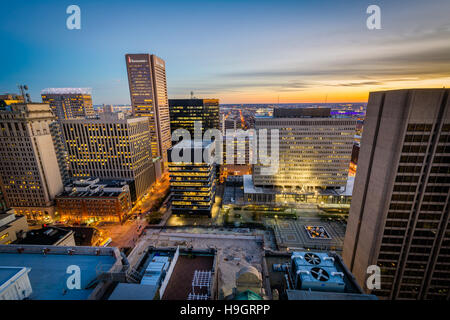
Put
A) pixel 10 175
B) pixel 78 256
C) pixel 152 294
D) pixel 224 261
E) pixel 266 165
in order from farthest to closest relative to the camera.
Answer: pixel 266 165 → pixel 10 175 → pixel 224 261 → pixel 78 256 → pixel 152 294

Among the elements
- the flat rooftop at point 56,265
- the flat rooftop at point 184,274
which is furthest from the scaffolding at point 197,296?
the flat rooftop at point 56,265

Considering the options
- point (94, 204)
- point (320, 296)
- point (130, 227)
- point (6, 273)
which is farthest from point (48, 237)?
point (320, 296)

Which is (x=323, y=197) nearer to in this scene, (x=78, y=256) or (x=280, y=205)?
(x=280, y=205)

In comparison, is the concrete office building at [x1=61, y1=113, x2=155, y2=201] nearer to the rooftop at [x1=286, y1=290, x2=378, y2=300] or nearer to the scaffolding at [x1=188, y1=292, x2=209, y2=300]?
the scaffolding at [x1=188, y1=292, x2=209, y2=300]

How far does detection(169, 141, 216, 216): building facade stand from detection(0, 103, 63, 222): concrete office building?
5704cm

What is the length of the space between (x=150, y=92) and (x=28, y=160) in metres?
82.8

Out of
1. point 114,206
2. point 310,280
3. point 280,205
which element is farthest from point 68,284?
point 280,205

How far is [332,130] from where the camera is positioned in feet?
329

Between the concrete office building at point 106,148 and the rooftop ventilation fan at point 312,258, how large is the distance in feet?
300

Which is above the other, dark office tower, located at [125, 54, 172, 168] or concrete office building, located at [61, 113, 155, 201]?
dark office tower, located at [125, 54, 172, 168]

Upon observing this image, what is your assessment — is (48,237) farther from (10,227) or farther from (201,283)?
(201,283)

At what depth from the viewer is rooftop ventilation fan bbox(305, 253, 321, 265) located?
37.2 m

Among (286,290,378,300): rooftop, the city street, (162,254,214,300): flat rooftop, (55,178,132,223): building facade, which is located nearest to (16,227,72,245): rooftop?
the city street
